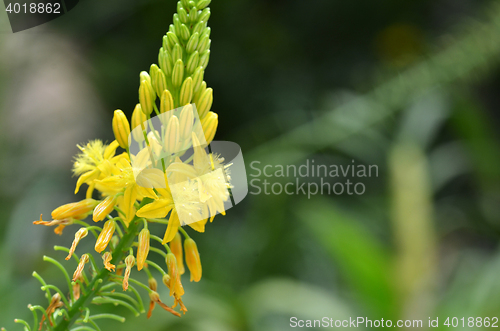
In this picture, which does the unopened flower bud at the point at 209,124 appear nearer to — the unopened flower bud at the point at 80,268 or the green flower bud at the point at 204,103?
the green flower bud at the point at 204,103

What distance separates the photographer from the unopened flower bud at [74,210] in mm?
702

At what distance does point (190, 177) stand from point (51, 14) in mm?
3047

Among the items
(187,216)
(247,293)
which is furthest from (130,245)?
(247,293)

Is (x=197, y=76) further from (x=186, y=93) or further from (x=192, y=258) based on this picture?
(x=192, y=258)

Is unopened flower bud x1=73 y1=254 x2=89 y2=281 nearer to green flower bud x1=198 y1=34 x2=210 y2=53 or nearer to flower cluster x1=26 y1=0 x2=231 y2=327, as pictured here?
flower cluster x1=26 y1=0 x2=231 y2=327

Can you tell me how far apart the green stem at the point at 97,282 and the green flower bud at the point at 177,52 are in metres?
0.31

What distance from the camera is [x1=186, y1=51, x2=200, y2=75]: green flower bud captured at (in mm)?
706

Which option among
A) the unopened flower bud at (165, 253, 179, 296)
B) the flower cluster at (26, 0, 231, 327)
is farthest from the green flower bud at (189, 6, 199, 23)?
the unopened flower bud at (165, 253, 179, 296)

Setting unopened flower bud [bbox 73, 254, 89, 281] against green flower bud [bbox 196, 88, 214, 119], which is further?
green flower bud [bbox 196, 88, 214, 119]

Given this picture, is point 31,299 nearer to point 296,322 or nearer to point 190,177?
point 296,322

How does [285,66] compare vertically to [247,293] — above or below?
above

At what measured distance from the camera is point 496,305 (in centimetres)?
188

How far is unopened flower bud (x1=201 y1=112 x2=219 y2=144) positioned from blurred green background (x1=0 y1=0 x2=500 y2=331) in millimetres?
1558

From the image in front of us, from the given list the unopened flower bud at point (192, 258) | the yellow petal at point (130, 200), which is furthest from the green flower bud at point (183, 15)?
the unopened flower bud at point (192, 258)
